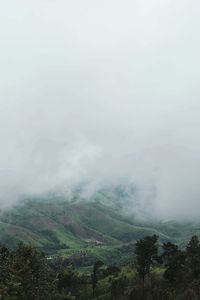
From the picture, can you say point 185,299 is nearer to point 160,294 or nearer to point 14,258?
point 160,294

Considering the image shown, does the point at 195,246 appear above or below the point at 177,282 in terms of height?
above

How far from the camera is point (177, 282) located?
166 m

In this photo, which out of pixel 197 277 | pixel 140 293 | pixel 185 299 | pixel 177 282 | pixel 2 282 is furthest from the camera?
pixel 140 293

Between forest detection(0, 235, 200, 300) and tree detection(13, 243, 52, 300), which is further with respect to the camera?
tree detection(13, 243, 52, 300)

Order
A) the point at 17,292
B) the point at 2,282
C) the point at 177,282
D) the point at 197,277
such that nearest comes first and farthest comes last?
the point at 2,282 → the point at 17,292 → the point at 197,277 → the point at 177,282

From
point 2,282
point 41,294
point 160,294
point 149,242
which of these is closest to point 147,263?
point 149,242

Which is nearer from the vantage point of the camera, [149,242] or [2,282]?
[2,282]

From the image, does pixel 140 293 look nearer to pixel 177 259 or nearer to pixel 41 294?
pixel 177 259

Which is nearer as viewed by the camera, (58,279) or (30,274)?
(30,274)

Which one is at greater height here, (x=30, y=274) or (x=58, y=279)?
(x=58, y=279)

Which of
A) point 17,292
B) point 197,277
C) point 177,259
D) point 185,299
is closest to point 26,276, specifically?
point 17,292

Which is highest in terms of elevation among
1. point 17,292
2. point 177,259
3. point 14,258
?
point 177,259

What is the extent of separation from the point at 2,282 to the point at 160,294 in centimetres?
7872

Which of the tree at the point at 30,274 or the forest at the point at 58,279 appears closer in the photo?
the forest at the point at 58,279
